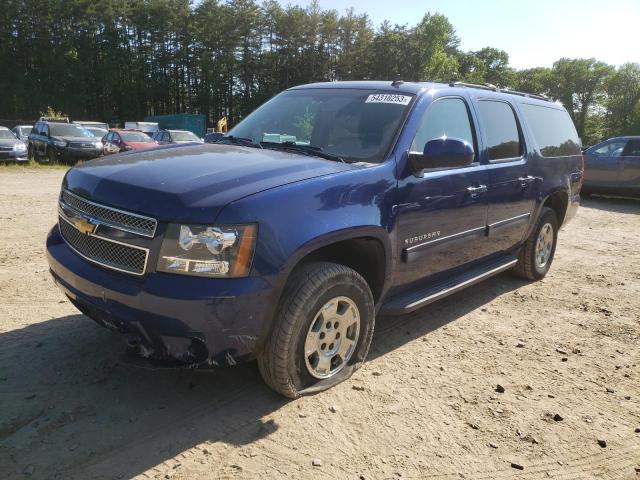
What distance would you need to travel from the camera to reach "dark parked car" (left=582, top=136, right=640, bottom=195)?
13039 millimetres

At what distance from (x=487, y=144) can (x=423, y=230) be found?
1298mm

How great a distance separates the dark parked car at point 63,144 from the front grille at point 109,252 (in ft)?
59.8

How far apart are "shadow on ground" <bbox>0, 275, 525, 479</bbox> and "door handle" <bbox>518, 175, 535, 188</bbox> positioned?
2.22m

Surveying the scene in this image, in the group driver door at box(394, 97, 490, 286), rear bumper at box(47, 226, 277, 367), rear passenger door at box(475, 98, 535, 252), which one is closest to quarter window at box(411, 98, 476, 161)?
driver door at box(394, 97, 490, 286)

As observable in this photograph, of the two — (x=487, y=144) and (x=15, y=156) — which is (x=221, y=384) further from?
(x=15, y=156)

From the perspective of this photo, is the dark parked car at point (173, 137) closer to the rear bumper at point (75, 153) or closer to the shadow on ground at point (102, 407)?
the rear bumper at point (75, 153)

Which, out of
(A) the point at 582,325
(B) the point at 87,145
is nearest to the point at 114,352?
(A) the point at 582,325

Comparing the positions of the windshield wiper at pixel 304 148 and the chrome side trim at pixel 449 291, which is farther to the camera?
the chrome side trim at pixel 449 291

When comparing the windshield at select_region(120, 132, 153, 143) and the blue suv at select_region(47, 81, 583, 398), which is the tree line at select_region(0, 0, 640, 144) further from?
the blue suv at select_region(47, 81, 583, 398)

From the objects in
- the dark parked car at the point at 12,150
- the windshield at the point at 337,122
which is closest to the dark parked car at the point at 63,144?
the dark parked car at the point at 12,150

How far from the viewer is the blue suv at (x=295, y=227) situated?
2.52m

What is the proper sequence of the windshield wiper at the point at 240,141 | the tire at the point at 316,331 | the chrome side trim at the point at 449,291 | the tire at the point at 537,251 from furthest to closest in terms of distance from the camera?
the tire at the point at 537,251 → the windshield wiper at the point at 240,141 → the chrome side trim at the point at 449,291 → the tire at the point at 316,331

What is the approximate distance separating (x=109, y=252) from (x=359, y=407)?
5.48ft

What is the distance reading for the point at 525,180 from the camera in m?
4.87
